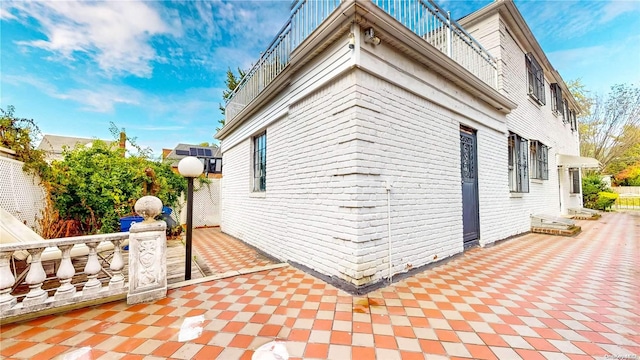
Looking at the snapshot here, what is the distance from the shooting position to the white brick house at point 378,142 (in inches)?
114

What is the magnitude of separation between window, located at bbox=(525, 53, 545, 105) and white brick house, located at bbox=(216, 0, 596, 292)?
1571 millimetres

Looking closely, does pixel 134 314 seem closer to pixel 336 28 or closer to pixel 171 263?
pixel 171 263

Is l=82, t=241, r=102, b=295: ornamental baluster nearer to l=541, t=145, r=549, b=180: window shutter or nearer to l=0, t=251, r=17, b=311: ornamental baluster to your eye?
l=0, t=251, r=17, b=311: ornamental baluster

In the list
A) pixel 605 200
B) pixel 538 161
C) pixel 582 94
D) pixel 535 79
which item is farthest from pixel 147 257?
pixel 582 94

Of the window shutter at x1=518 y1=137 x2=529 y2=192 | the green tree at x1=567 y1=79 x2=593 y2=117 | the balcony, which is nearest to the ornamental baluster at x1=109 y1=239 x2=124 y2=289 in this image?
the balcony

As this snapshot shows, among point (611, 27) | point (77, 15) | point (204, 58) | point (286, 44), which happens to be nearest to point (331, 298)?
point (286, 44)

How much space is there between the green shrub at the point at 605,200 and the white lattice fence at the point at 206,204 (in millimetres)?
20441

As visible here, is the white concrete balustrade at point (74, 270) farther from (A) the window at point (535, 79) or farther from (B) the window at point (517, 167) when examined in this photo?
(A) the window at point (535, 79)

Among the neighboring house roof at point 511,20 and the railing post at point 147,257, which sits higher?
the neighboring house roof at point 511,20

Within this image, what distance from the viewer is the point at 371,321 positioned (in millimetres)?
2189

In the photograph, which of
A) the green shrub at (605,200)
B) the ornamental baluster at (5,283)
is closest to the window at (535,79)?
the green shrub at (605,200)

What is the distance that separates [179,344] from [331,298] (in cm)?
152

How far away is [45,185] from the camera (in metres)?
4.25

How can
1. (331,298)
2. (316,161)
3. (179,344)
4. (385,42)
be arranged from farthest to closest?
1. (316,161)
2. (385,42)
3. (331,298)
4. (179,344)
